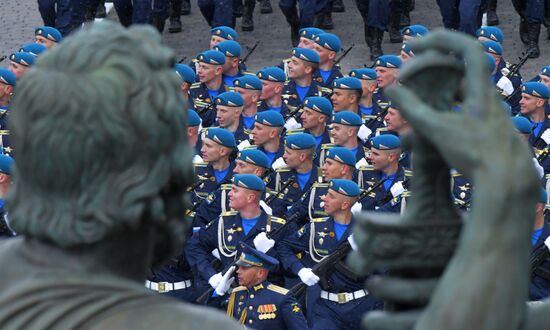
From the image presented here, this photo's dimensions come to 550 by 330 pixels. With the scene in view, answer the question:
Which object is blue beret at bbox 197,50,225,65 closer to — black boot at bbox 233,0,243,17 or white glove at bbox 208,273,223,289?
black boot at bbox 233,0,243,17

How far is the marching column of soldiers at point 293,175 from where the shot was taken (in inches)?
440

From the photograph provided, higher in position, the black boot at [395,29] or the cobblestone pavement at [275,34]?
the black boot at [395,29]

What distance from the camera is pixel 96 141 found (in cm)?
213

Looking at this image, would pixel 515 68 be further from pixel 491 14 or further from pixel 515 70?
pixel 491 14

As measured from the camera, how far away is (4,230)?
11.4 m

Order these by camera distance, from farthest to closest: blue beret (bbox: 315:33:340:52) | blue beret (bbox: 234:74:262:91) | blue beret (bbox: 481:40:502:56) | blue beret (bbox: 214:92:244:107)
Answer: blue beret (bbox: 315:33:340:52), blue beret (bbox: 481:40:502:56), blue beret (bbox: 234:74:262:91), blue beret (bbox: 214:92:244:107)

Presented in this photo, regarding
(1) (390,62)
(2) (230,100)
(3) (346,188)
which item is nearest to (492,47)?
(1) (390,62)

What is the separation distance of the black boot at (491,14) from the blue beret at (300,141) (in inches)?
268

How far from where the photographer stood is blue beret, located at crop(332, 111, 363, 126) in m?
13.6

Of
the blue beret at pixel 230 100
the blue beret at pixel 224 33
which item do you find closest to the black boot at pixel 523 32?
the blue beret at pixel 224 33

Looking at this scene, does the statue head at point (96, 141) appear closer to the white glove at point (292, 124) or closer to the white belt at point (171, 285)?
the white belt at point (171, 285)

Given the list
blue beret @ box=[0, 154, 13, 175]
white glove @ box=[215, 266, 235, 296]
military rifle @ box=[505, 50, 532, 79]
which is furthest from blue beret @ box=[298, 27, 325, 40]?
white glove @ box=[215, 266, 235, 296]

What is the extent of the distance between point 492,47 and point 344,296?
5315 mm

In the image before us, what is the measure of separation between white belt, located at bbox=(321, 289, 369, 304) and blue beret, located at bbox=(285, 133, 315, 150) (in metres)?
1.98
